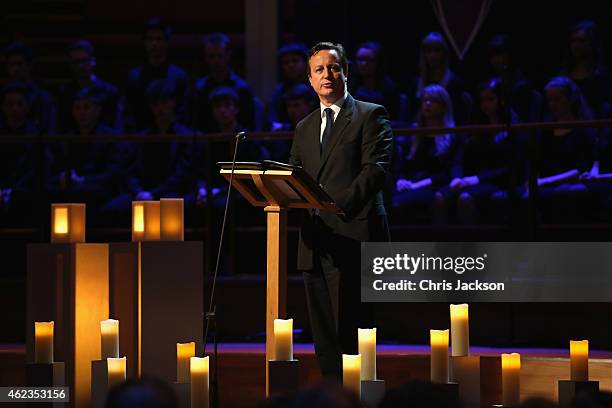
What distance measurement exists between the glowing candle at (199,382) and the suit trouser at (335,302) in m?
0.49

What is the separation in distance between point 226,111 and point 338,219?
246cm

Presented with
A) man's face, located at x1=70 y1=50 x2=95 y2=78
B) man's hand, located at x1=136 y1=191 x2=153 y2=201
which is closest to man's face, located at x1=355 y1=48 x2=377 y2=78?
man's hand, located at x1=136 y1=191 x2=153 y2=201

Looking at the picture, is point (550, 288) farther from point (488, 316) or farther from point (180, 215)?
point (180, 215)

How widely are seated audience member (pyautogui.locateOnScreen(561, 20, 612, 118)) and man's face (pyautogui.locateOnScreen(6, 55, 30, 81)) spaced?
3284 millimetres

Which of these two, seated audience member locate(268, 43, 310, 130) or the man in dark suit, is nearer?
the man in dark suit

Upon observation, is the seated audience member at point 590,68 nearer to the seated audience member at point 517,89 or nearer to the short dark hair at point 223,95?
the seated audience member at point 517,89

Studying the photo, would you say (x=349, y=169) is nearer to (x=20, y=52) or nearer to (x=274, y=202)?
(x=274, y=202)

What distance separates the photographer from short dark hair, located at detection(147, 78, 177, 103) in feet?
22.2

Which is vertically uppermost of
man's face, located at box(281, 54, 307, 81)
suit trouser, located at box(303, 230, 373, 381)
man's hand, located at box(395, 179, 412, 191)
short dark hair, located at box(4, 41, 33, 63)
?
short dark hair, located at box(4, 41, 33, 63)

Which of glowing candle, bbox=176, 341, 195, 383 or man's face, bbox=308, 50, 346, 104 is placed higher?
man's face, bbox=308, 50, 346, 104

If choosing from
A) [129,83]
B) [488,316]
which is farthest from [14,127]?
[488,316]

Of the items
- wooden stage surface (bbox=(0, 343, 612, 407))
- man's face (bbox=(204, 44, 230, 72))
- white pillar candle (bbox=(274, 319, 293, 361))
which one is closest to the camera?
white pillar candle (bbox=(274, 319, 293, 361))

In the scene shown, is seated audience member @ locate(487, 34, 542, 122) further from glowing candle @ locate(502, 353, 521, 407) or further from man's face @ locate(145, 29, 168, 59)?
glowing candle @ locate(502, 353, 521, 407)

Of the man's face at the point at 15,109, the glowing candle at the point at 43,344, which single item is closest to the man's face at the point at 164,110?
the man's face at the point at 15,109
